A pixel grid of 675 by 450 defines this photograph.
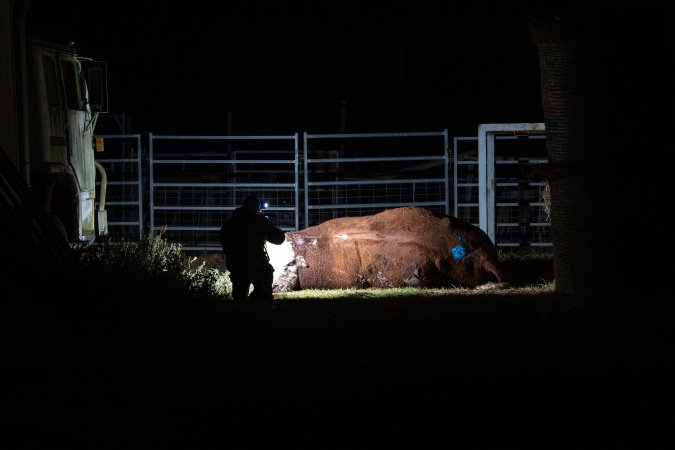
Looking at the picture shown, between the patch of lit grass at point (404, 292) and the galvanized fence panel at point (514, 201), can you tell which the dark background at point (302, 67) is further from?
the patch of lit grass at point (404, 292)

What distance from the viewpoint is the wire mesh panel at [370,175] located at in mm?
15688

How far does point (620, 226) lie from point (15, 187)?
208 inches

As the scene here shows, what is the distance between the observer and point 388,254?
37.7 ft

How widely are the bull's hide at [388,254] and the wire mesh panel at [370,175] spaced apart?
10.3 feet

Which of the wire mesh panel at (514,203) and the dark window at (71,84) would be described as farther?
the wire mesh panel at (514,203)

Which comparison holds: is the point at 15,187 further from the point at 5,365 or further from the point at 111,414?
the point at 111,414

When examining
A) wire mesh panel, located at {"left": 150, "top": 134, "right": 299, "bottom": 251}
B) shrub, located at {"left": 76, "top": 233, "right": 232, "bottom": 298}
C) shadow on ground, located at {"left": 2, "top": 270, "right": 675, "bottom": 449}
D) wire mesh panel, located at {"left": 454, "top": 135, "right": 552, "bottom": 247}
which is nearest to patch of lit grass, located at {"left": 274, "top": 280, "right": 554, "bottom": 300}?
shrub, located at {"left": 76, "top": 233, "right": 232, "bottom": 298}

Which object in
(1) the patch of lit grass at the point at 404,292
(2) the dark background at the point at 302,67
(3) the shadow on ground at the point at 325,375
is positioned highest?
(2) the dark background at the point at 302,67

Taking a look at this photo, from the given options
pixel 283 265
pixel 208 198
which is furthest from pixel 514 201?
pixel 283 265

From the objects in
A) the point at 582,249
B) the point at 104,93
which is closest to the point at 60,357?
the point at 582,249

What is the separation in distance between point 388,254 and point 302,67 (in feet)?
47.4

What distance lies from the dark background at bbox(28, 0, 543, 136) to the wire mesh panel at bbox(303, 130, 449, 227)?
0.93 metres

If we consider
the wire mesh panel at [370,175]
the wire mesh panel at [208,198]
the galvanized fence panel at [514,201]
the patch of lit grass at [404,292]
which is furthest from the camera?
the wire mesh panel at [208,198]

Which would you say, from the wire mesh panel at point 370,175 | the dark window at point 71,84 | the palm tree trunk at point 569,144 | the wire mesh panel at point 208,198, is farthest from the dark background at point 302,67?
the palm tree trunk at point 569,144
